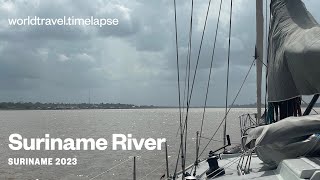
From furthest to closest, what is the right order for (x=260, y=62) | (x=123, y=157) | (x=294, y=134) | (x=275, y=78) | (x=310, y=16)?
(x=123, y=157)
(x=260, y=62)
(x=310, y=16)
(x=275, y=78)
(x=294, y=134)

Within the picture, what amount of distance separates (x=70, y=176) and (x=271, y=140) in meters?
25.3

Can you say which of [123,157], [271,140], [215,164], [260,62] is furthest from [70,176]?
[271,140]

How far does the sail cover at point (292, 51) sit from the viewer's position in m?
10.7

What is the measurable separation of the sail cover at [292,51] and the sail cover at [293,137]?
1.66 metres

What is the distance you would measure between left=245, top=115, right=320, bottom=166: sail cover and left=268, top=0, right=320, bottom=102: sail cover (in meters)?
1.66

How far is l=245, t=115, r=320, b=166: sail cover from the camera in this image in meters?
9.42

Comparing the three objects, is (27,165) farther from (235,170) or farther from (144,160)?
(235,170)

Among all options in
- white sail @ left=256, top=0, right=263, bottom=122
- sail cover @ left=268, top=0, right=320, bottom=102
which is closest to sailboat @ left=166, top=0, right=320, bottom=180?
sail cover @ left=268, top=0, right=320, bottom=102

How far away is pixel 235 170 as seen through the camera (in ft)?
43.8

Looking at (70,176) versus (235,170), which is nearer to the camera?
(235,170)

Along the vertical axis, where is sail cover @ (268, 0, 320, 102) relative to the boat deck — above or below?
A: above

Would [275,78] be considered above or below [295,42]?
below

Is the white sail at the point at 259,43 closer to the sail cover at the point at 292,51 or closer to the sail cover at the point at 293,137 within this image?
the sail cover at the point at 292,51

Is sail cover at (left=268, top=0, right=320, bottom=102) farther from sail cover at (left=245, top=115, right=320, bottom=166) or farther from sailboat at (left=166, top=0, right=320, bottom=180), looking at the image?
sail cover at (left=245, top=115, right=320, bottom=166)
